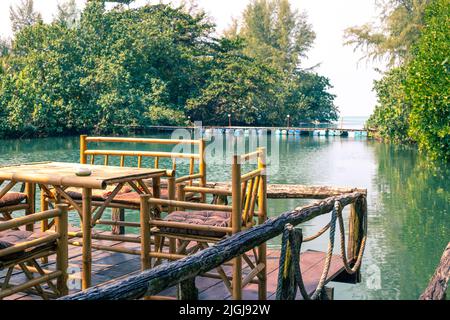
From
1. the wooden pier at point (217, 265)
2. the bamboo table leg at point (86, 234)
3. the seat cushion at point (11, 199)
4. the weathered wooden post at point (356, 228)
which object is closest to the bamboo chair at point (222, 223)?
the wooden pier at point (217, 265)

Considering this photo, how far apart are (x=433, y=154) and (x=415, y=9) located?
13.1 meters

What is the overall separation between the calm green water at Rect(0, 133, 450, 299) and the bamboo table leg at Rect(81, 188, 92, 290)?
3.30 metres

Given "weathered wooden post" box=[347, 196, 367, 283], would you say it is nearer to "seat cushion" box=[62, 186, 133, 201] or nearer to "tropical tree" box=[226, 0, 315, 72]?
"seat cushion" box=[62, 186, 133, 201]

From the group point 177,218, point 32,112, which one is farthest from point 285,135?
point 177,218

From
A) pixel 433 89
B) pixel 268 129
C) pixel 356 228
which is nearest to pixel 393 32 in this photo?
pixel 268 129

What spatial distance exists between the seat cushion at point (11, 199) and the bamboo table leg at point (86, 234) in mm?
868

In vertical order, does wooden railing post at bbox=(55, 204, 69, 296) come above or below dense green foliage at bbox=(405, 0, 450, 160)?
below

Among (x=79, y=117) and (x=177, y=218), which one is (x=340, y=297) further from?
(x=79, y=117)

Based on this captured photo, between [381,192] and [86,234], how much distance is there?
12.0 m

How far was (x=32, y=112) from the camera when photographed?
98.6 ft

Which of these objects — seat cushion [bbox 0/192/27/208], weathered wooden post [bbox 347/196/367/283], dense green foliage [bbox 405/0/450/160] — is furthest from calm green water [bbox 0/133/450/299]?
seat cushion [bbox 0/192/27/208]

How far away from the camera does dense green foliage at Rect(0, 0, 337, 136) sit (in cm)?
3123

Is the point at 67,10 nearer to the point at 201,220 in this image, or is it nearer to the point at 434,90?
the point at 434,90

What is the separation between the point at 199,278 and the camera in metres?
4.54
